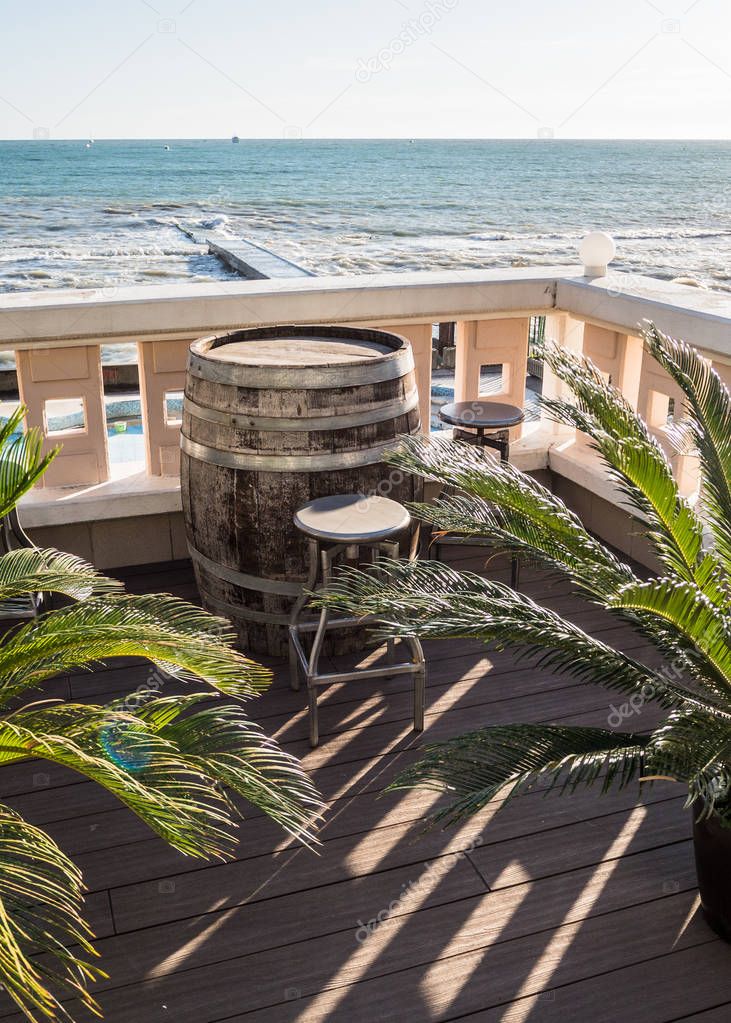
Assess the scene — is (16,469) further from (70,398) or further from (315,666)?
(70,398)

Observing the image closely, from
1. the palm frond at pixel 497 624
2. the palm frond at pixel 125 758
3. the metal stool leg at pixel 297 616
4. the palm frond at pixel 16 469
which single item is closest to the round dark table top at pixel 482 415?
the metal stool leg at pixel 297 616

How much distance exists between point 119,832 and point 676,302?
2.90 meters

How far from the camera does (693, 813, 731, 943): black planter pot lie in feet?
6.82

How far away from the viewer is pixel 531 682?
10.8 feet

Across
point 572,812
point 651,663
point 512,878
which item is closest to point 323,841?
point 512,878

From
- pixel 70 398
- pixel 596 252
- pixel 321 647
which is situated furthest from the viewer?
pixel 596 252

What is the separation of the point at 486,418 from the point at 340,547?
1.20m

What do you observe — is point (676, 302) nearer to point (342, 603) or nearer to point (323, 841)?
point (342, 603)

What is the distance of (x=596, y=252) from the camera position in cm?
438

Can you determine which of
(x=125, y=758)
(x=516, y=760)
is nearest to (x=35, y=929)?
(x=125, y=758)

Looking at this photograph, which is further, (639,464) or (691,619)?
(639,464)

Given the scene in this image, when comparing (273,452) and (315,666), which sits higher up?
(273,452)

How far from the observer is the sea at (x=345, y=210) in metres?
34.8

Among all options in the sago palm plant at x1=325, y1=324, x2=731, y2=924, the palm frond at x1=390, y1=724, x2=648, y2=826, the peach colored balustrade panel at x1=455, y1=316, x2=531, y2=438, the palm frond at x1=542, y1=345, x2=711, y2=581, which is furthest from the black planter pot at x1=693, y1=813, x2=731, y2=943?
the peach colored balustrade panel at x1=455, y1=316, x2=531, y2=438
